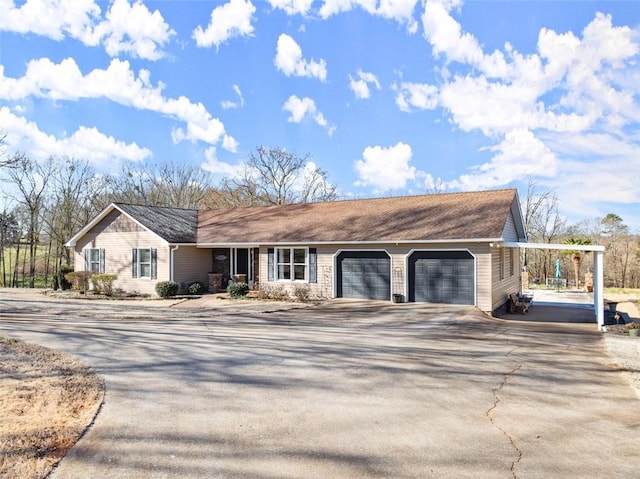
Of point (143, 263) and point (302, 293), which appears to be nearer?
point (302, 293)

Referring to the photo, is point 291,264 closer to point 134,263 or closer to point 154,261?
point 154,261

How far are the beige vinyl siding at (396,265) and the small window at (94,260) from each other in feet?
30.6

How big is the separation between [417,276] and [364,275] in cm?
232

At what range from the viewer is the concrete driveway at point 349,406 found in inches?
171

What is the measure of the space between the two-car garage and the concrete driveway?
544 cm

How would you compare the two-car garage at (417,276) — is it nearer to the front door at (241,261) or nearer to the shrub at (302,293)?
the shrub at (302,293)

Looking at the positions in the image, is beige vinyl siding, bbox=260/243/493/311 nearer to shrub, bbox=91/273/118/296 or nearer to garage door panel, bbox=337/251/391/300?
garage door panel, bbox=337/251/391/300

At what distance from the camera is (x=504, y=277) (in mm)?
19625

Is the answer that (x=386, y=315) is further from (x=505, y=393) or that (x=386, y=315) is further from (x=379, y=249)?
(x=505, y=393)

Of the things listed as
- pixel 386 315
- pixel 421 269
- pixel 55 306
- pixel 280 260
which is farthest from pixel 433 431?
pixel 55 306

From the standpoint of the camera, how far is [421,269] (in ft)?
59.7

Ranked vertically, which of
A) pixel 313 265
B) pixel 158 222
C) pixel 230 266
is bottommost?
pixel 230 266

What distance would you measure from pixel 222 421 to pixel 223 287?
19.1 metres

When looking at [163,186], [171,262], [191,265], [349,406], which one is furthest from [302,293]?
[163,186]
